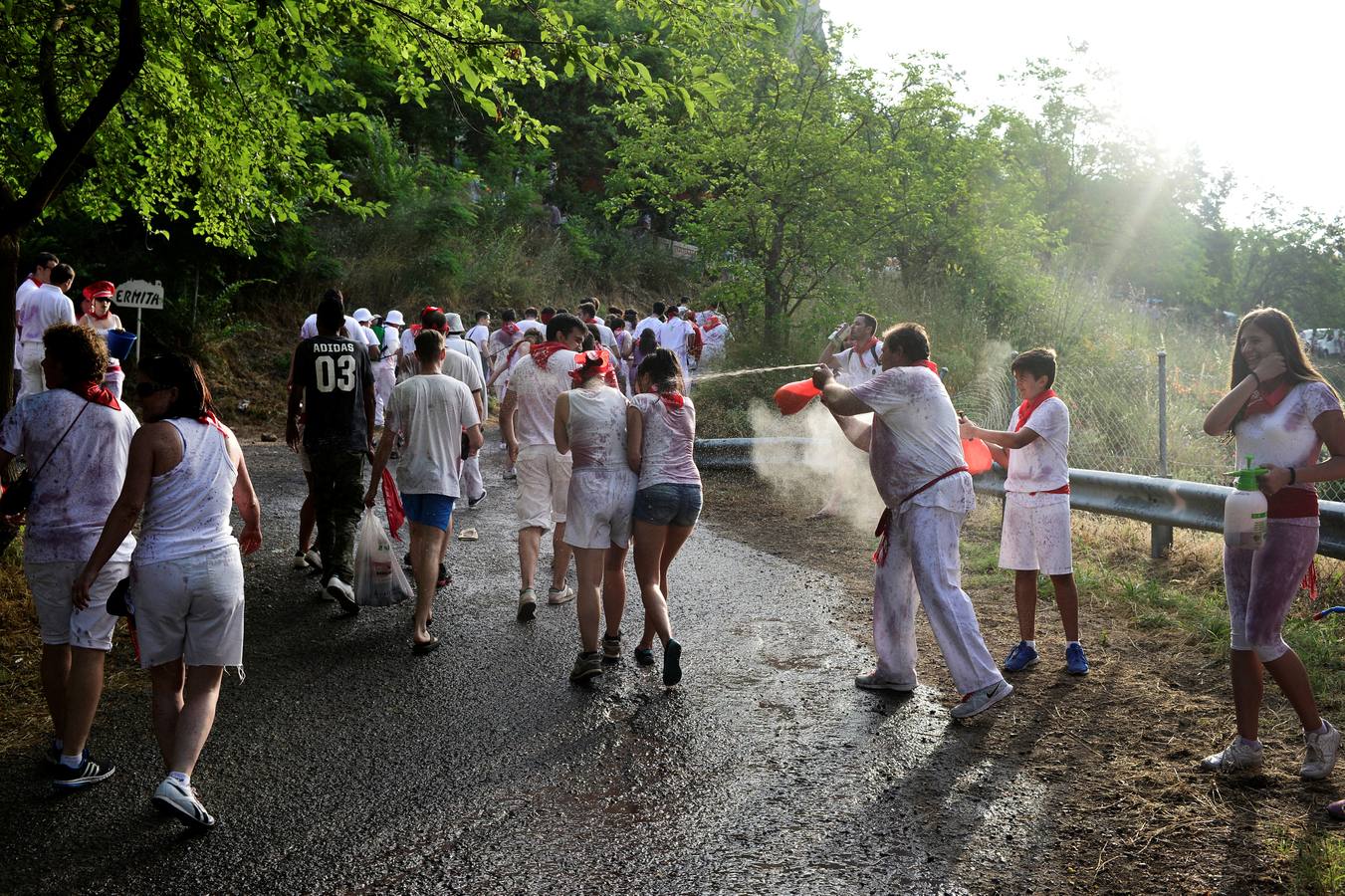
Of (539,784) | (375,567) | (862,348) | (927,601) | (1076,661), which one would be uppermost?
(862,348)

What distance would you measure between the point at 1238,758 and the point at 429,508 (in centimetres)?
480

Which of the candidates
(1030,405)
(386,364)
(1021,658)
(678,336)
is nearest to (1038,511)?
(1030,405)

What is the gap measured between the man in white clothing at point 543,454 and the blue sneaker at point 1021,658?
3.14 metres

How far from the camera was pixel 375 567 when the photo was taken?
23.4 feet

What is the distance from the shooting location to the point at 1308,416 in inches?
183

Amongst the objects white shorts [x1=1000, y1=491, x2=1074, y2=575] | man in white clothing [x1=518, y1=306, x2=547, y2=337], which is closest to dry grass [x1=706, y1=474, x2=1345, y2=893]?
white shorts [x1=1000, y1=491, x2=1074, y2=575]

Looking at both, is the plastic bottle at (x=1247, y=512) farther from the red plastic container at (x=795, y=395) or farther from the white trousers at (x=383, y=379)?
the white trousers at (x=383, y=379)

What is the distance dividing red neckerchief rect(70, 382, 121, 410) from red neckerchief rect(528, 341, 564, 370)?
3427mm

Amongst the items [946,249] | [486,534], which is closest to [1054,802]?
[486,534]

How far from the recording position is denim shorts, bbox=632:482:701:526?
20.5ft

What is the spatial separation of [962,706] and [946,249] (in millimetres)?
19997

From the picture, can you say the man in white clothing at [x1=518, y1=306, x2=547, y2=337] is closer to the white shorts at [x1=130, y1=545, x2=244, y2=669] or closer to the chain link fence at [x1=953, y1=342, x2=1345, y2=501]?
the chain link fence at [x1=953, y1=342, x2=1345, y2=501]

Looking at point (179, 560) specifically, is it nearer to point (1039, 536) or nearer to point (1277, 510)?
point (1277, 510)

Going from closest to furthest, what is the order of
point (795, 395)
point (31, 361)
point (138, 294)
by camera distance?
1. point (795, 395)
2. point (31, 361)
3. point (138, 294)
